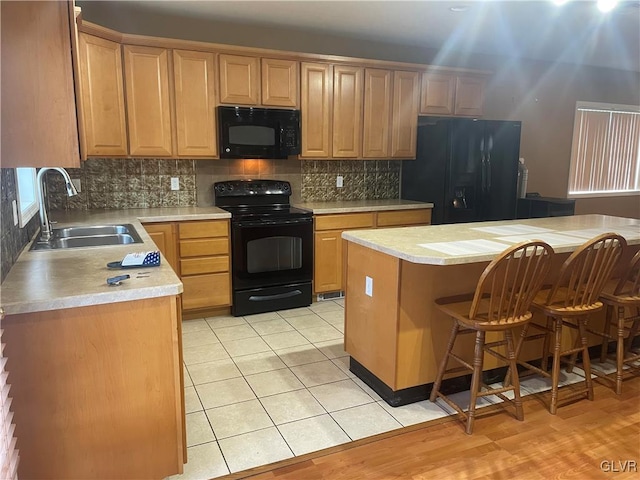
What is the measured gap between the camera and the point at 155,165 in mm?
4031

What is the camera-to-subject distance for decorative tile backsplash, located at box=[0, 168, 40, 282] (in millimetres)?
1805

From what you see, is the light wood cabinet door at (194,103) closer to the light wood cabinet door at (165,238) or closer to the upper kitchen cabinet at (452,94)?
the light wood cabinet door at (165,238)

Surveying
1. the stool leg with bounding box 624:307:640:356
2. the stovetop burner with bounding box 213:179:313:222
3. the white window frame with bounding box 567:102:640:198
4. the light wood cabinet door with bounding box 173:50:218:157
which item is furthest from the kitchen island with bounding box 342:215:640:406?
the white window frame with bounding box 567:102:640:198

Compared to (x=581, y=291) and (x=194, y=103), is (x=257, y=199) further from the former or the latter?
(x=581, y=291)

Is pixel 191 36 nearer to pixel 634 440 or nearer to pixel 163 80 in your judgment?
pixel 163 80

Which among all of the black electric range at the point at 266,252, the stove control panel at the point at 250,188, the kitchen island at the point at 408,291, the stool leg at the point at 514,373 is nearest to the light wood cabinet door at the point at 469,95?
the stove control panel at the point at 250,188

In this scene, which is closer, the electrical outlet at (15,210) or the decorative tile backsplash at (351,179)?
the electrical outlet at (15,210)

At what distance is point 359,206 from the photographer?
14.1 ft

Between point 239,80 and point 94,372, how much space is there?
9.40ft

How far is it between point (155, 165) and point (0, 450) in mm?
3036

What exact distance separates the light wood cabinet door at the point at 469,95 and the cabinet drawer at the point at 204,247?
9.18ft

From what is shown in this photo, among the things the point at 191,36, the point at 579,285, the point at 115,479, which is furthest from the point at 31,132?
the point at 191,36

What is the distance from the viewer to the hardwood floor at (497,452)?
1.97 m

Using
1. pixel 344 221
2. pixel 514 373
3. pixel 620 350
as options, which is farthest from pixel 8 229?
pixel 620 350
